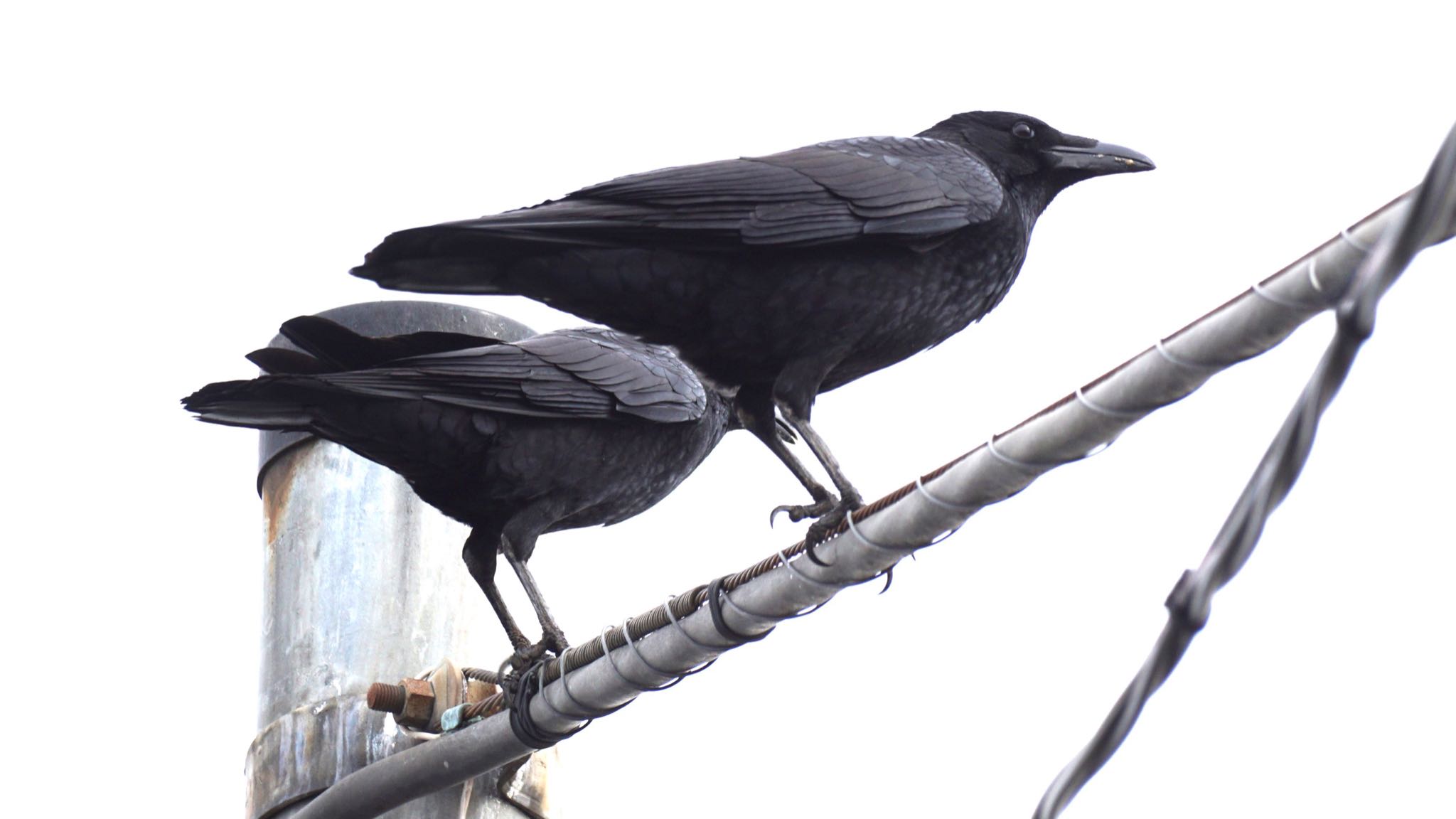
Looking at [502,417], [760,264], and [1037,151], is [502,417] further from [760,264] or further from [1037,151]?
[1037,151]

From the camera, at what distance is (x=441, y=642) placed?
630cm

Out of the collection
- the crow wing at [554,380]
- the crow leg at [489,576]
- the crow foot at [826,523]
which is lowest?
the crow foot at [826,523]

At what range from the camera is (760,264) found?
516 centimetres

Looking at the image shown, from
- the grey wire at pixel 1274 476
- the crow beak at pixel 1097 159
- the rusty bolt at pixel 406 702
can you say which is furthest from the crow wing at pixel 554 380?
the grey wire at pixel 1274 476

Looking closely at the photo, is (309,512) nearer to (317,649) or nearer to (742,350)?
(317,649)

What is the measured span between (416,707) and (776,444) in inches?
58.7

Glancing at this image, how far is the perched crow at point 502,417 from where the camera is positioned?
6.12 metres

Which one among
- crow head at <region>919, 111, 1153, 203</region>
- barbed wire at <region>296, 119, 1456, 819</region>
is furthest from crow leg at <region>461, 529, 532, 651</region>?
crow head at <region>919, 111, 1153, 203</region>

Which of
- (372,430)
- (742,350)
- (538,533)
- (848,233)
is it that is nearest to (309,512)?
(372,430)

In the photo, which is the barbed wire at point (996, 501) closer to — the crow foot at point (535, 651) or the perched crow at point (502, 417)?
the crow foot at point (535, 651)

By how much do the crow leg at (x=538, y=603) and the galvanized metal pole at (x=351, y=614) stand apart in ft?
0.57

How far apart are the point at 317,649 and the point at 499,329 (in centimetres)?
165

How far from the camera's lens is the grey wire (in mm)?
2109

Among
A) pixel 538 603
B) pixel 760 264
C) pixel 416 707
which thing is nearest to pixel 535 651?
pixel 538 603
